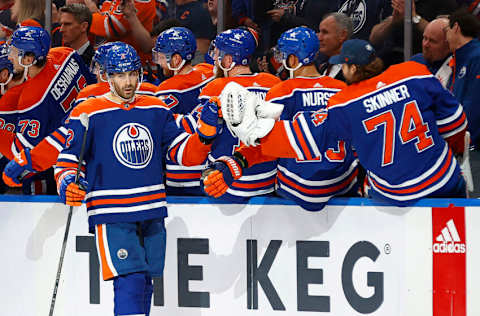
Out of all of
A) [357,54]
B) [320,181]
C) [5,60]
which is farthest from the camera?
[5,60]

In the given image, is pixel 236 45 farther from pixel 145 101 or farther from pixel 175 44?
pixel 145 101

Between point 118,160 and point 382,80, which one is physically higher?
point 382,80

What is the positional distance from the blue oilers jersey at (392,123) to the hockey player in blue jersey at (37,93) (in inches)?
75.9

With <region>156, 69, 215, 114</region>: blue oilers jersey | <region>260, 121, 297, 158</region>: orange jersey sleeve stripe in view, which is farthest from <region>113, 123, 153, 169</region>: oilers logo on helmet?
<region>156, 69, 215, 114</region>: blue oilers jersey

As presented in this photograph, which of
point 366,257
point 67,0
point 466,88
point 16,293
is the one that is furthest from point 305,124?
point 67,0

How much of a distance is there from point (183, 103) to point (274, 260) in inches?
48.8

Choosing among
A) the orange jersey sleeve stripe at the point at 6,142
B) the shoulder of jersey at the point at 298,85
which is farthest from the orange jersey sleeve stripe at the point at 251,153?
the orange jersey sleeve stripe at the point at 6,142

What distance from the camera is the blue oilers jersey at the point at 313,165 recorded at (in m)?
3.91

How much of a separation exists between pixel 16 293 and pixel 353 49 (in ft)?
7.72

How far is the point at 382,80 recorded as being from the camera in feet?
11.8

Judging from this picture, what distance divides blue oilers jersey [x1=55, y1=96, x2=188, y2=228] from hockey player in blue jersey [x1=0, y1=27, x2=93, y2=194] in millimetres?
1273

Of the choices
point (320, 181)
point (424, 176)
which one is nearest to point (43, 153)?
point (320, 181)

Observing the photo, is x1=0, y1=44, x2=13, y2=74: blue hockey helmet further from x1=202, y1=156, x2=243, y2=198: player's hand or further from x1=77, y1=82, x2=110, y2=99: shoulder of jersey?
x1=202, y1=156, x2=243, y2=198: player's hand

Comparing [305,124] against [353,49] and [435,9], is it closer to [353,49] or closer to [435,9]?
[353,49]
